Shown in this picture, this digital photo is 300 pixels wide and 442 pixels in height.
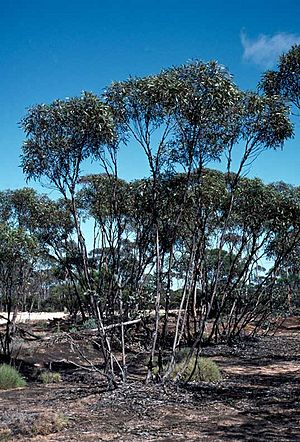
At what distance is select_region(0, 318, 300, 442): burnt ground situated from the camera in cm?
686

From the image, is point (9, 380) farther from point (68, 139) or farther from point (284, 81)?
point (284, 81)

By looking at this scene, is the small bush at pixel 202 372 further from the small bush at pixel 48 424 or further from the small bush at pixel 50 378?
the small bush at pixel 48 424

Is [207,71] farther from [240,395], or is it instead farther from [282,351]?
[282,351]

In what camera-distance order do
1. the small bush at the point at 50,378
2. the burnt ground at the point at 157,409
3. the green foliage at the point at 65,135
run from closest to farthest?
1. the burnt ground at the point at 157,409
2. the green foliage at the point at 65,135
3. the small bush at the point at 50,378

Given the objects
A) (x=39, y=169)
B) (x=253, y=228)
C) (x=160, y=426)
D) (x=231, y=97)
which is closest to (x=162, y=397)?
(x=160, y=426)

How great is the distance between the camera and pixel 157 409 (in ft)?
27.2

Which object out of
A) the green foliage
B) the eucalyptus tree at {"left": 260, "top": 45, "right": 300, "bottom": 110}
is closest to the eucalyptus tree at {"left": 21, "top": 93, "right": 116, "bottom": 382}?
the green foliage

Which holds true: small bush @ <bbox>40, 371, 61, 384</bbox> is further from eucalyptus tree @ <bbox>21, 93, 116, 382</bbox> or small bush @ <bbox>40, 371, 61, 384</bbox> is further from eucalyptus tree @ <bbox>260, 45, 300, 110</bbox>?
eucalyptus tree @ <bbox>260, 45, 300, 110</bbox>

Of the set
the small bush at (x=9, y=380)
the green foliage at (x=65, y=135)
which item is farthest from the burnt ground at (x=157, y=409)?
the green foliage at (x=65, y=135)

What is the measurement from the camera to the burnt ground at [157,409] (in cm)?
686

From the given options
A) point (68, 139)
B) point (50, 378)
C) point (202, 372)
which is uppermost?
point (68, 139)

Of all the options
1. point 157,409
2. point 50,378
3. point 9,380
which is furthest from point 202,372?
point 9,380

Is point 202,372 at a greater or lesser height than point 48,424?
greater

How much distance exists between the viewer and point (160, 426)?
734 cm
